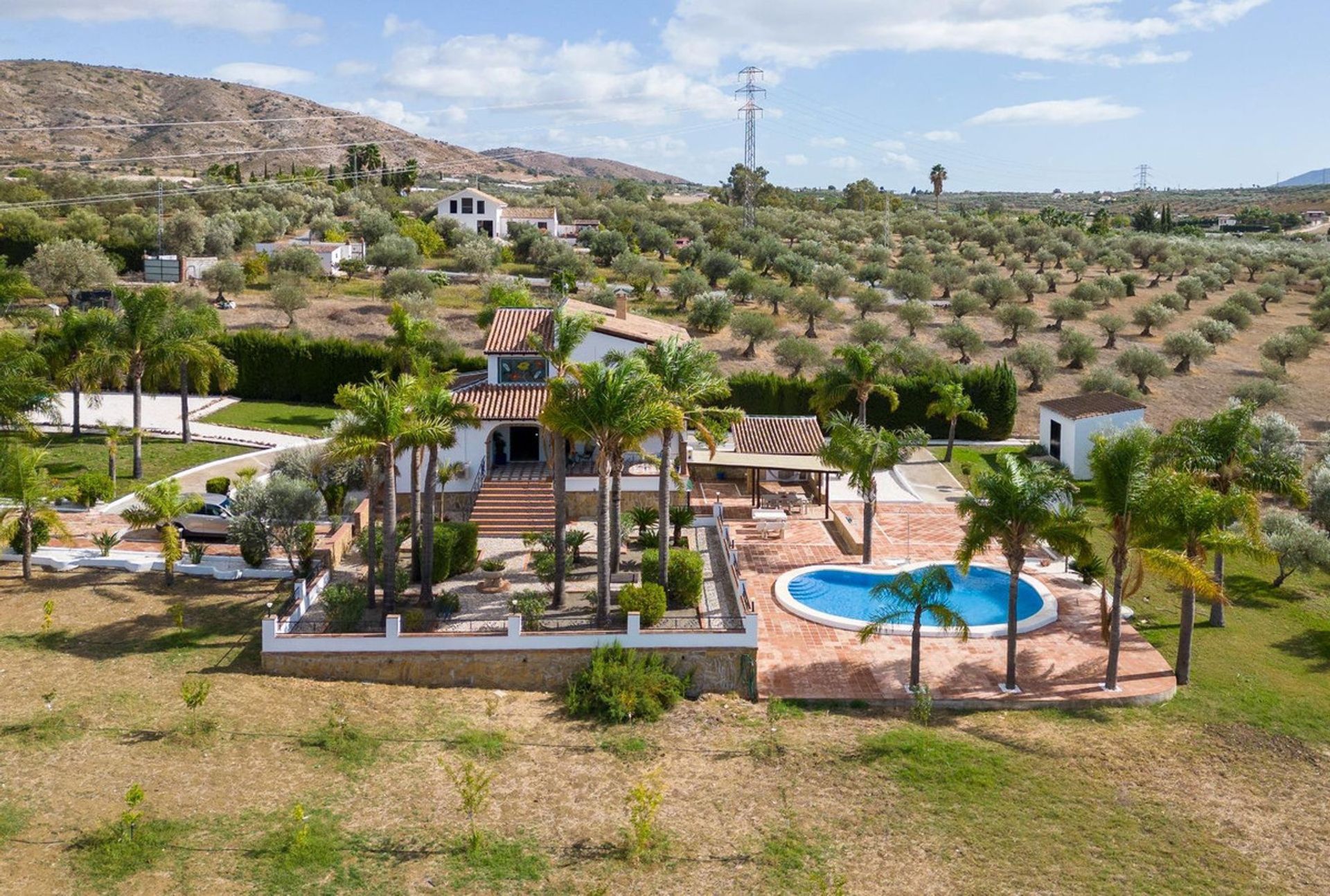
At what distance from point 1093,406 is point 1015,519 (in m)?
20.7

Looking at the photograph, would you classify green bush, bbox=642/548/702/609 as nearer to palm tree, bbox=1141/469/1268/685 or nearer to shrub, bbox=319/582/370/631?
shrub, bbox=319/582/370/631

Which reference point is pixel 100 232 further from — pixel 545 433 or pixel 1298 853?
pixel 1298 853

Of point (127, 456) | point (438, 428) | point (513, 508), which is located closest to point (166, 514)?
point (438, 428)

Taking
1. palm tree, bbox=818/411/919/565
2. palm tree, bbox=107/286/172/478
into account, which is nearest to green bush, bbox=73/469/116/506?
palm tree, bbox=107/286/172/478

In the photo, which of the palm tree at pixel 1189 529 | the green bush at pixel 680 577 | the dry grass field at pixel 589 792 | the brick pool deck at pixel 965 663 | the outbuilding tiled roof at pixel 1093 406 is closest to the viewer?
the dry grass field at pixel 589 792

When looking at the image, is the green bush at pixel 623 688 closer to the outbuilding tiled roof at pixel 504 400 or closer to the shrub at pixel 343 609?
the shrub at pixel 343 609

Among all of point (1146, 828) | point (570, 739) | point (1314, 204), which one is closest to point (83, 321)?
point (570, 739)

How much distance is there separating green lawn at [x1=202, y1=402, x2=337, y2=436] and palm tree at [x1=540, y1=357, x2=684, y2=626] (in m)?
21.7

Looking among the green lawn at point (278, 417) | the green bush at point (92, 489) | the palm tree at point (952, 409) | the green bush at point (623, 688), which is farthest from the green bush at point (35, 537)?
the palm tree at point (952, 409)

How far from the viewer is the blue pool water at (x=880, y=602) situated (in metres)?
25.7

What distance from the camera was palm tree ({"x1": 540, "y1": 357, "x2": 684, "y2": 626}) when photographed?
22.3 metres

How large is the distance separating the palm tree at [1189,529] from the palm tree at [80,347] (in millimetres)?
30466

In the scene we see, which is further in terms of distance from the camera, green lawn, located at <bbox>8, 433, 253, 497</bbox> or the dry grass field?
green lawn, located at <bbox>8, 433, 253, 497</bbox>

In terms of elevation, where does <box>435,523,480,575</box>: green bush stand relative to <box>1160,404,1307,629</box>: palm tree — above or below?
below
